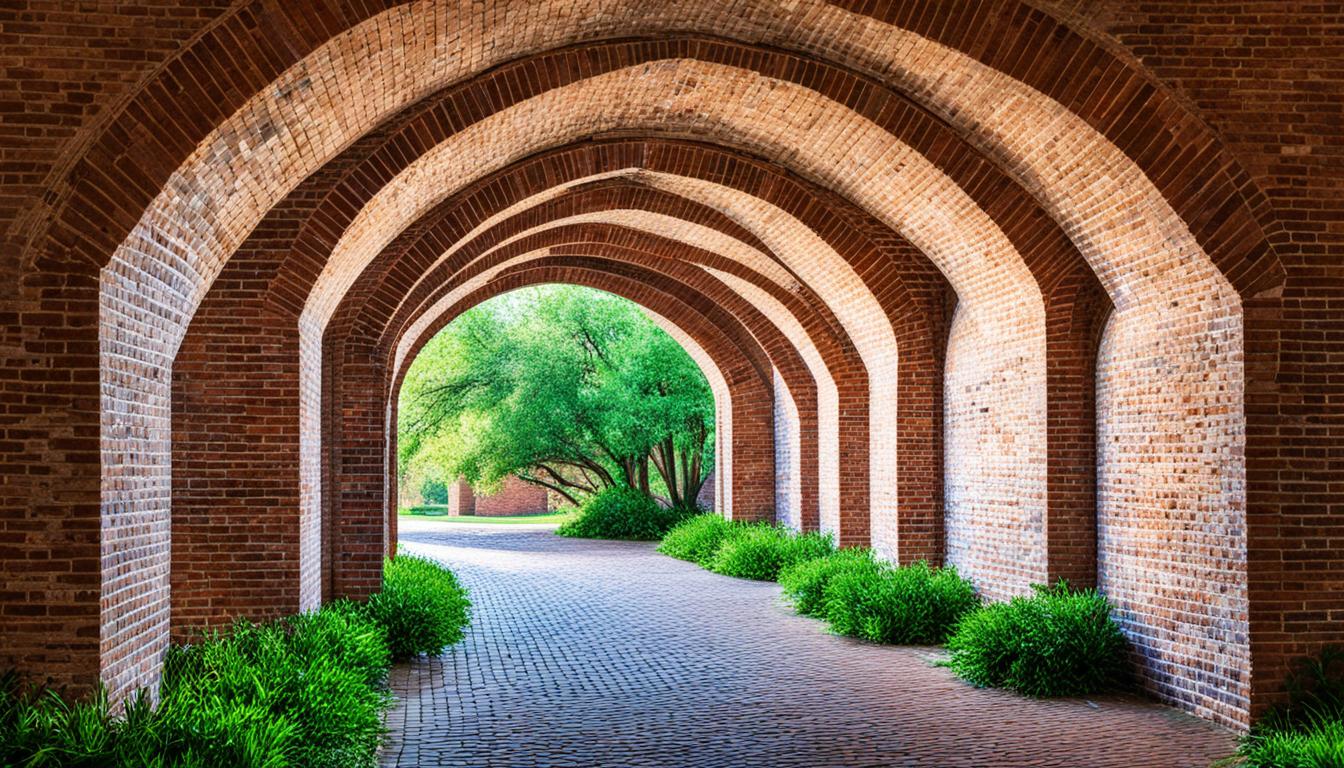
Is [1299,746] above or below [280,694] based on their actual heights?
below

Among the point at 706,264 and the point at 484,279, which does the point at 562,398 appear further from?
the point at 706,264

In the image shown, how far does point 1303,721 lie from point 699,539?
47.3 ft

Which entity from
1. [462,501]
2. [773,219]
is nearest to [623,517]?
[773,219]

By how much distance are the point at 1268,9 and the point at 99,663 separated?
8.01m

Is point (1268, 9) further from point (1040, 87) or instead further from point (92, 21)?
point (92, 21)

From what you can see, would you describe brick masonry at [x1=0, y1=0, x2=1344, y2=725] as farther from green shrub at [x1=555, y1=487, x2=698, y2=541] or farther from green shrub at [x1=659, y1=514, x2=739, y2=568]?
green shrub at [x1=555, y1=487, x2=698, y2=541]

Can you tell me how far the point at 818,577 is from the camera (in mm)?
14617

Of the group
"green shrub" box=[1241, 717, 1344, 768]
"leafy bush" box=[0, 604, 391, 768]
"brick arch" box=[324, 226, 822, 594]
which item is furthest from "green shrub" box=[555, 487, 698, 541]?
"green shrub" box=[1241, 717, 1344, 768]

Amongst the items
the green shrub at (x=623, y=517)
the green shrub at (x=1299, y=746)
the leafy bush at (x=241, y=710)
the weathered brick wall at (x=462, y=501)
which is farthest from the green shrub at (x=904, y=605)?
the weathered brick wall at (x=462, y=501)

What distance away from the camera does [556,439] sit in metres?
29.2

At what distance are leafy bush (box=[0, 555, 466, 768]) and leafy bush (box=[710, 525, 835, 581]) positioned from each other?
26.3ft

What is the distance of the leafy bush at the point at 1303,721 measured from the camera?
7035 millimetres

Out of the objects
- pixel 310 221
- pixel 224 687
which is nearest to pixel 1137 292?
pixel 310 221

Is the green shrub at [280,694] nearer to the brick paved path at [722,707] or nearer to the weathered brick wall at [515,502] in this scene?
the brick paved path at [722,707]
